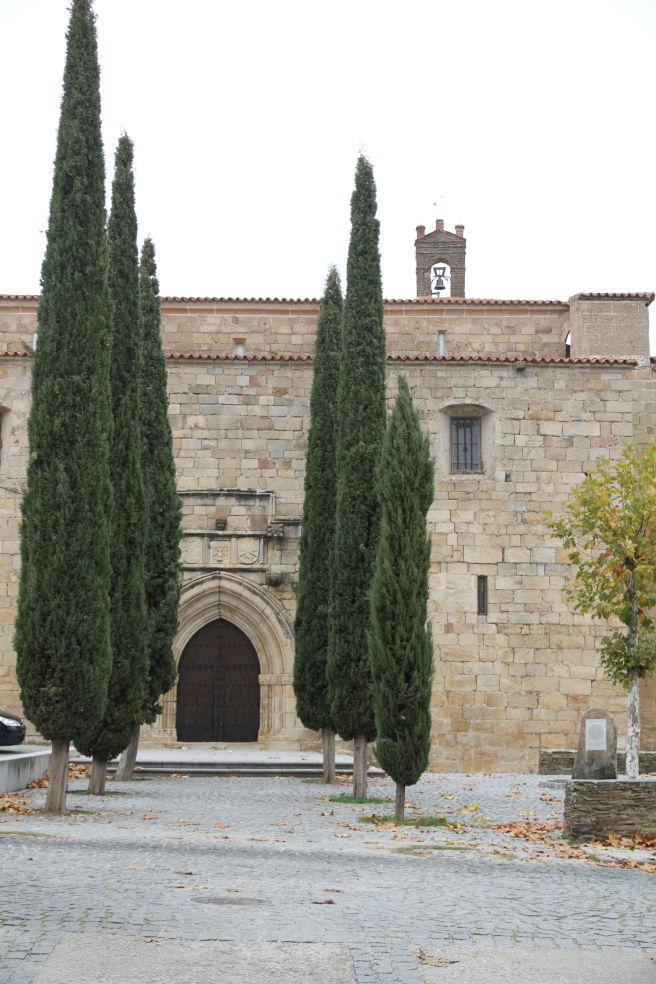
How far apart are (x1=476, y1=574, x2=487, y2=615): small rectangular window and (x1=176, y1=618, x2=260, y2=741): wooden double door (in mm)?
3867

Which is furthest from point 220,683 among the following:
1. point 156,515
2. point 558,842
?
point 558,842

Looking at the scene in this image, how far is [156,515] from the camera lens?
49.6 ft

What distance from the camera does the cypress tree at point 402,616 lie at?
10898 mm

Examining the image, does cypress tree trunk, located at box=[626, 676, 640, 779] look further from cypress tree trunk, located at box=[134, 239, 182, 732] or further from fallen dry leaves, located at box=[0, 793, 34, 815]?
fallen dry leaves, located at box=[0, 793, 34, 815]

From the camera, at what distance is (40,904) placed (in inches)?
235

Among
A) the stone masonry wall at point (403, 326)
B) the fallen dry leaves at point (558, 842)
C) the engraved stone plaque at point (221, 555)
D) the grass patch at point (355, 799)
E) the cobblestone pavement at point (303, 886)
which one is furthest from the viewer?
the stone masonry wall at point (403, 326)

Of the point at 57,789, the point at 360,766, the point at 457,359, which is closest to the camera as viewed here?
the point at 57,789

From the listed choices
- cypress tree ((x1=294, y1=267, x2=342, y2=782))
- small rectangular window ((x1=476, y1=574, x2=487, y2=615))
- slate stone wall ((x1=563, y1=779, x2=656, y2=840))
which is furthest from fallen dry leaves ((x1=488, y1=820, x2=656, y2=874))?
small rectangular window ((x1=476, y1=574, x2=487, y2=615))

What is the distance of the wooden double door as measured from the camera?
1889 cm

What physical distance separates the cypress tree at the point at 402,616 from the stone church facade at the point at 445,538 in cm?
721

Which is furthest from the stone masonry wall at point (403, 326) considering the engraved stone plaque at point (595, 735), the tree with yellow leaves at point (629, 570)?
the engraved stone plaque at point (595, 735)

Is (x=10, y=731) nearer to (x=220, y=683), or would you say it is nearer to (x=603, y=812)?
(x=220, y=683)

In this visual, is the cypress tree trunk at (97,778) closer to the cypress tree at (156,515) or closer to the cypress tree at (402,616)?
the cypress tree at (156,515)

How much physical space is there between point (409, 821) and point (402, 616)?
2.00 meters
